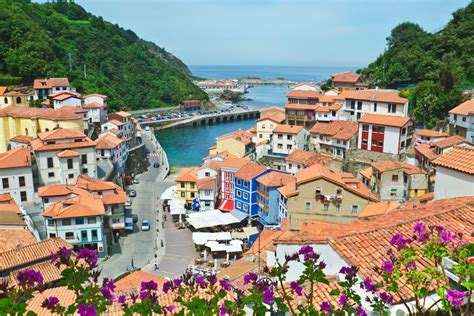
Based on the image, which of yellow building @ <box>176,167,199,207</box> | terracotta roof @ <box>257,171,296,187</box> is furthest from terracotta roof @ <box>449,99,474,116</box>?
yellow building @ <box>176,167,199,207</box>

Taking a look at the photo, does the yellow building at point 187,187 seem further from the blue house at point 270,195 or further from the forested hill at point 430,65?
the forested hill at point 430,65

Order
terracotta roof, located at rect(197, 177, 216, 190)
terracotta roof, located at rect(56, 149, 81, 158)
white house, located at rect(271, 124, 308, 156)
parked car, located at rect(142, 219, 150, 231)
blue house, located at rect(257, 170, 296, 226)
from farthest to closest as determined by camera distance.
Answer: white house, located at rect(271, 124, 308, 156) < terracotta roof, located at rect(197, 177, 216, 190) < terracotta roof, located at rect(56, 149, 81, 158) < parked car, located at rect(142, 219, 150, 231) < blue house, located at rect(257, 170, 296, 226)

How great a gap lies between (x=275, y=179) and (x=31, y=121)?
79.6 ft

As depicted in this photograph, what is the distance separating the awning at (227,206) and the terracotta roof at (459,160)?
2406 centimetres

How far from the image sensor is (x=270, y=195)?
29688 millimetres

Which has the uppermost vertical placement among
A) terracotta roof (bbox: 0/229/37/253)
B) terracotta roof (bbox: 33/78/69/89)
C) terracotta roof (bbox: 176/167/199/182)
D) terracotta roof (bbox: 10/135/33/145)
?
terracotta roof (bbox: 33/78/69/89)

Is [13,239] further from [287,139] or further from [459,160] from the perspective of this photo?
[287,139]

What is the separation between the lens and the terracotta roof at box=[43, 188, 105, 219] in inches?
957

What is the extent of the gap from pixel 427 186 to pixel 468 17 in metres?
34.3

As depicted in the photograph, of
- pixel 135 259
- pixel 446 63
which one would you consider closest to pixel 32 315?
pixel 135 259

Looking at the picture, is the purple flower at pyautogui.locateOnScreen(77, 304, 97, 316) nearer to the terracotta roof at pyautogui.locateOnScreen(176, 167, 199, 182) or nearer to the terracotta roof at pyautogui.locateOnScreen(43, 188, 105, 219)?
the terracotta roof at pyautogui.locateOnScreen(43, 188, 105, 219)

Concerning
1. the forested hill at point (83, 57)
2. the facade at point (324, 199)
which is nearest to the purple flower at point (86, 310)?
the facade at point (324, 199)

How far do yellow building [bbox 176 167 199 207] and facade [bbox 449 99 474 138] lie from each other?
21.7 metres

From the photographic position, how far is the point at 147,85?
4031 inches
